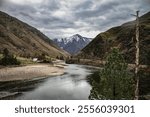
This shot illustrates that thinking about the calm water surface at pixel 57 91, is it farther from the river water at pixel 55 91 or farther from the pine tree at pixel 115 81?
the pine tree at pixel 115 81

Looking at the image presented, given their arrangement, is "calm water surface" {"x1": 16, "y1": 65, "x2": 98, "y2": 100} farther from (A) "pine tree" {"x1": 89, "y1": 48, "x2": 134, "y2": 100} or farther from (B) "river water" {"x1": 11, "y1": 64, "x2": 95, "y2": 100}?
(A) "pine tree" {"x1": 89, "y1": 48, "x2": 134, "y2": 100}

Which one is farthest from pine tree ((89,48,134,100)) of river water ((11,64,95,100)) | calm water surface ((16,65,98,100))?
calm water surface ((16,65,98,100))

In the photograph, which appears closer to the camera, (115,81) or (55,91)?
(115,81)

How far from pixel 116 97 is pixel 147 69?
37.5 m

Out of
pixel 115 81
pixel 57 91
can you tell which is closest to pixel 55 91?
pixel 57 91

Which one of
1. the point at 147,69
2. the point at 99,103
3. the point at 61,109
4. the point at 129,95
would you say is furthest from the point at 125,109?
the point at 147,69

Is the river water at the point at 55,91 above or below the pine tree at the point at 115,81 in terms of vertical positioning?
below

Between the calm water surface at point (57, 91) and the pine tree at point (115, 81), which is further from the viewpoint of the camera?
the calm water surface at point (57, 91)

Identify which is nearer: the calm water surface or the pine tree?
the pine tree

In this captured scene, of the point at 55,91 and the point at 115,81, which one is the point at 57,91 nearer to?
the point at 55,91

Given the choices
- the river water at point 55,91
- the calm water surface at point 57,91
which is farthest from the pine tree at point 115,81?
the calm water surface at point 57,91

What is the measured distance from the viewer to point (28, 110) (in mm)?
8102

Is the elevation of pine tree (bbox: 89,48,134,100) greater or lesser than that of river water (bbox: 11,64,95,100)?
greater

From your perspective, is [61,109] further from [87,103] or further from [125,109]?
[125,109]
